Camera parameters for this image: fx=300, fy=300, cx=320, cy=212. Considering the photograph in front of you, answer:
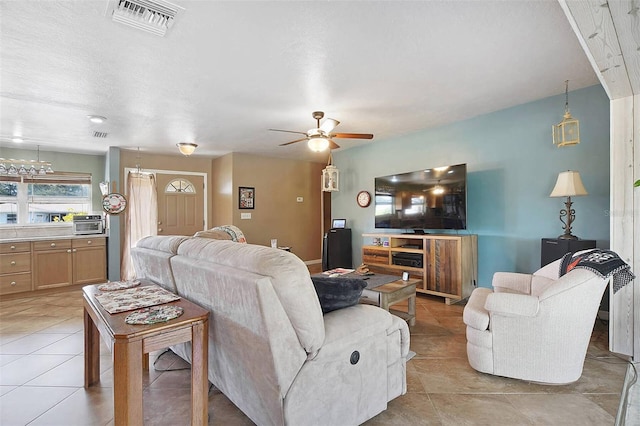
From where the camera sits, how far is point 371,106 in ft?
11.6

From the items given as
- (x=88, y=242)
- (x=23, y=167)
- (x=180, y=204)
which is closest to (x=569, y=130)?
(x=180, y=204)

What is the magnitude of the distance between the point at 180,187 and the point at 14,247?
2683 mm

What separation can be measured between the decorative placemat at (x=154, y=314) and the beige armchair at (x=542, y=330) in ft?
6.63

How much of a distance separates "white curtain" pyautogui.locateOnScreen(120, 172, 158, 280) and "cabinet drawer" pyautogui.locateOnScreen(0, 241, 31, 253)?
1.33 meters

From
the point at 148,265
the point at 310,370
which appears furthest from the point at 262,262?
the point at 148,265

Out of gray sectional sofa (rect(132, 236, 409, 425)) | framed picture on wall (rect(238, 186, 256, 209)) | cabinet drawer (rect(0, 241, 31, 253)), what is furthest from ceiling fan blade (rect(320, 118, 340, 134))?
cabinet drawer (rect(0, 241, 31, 253))

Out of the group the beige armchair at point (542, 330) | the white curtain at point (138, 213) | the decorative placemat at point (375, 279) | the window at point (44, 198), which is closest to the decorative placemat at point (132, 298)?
the decorative placemat at point (375, 279)

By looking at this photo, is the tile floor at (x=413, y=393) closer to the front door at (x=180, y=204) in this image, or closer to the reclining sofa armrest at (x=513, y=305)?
the reclining sofa armrest at (x=513, y=305)

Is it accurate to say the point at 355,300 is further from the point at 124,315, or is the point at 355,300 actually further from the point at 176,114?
the point at 176,114

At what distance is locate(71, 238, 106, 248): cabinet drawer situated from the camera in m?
5.07

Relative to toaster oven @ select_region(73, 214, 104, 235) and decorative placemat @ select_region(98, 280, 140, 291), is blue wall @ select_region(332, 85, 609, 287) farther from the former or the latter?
toaster oven @ select_region(73, 214, 104, 235)

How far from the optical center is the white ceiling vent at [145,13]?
70.1 inches

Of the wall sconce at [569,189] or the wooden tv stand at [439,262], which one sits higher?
the wall sconce at [569,189]

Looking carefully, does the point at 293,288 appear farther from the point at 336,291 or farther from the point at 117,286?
the point at 117,286
